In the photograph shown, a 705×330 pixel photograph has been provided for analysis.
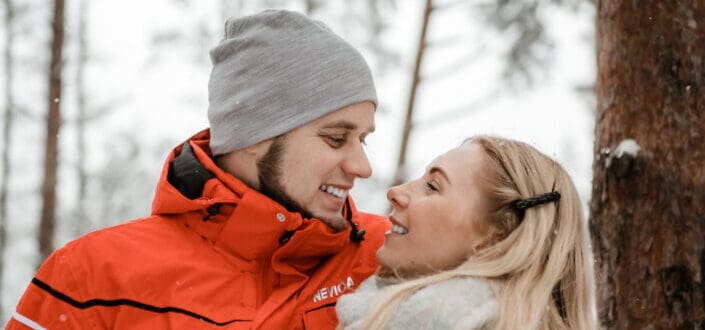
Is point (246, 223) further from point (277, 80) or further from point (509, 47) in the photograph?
point (509, 47)

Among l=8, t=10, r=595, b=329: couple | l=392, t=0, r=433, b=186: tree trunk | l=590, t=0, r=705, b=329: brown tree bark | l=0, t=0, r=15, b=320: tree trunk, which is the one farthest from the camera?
l=0, t=0, r=15, b=320: tree trunk

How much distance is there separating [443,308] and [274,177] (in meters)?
1.04

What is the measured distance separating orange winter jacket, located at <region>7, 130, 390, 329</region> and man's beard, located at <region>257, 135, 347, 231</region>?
0.12m

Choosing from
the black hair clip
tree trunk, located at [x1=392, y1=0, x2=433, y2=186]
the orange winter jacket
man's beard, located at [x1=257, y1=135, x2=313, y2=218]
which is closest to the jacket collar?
the orange winter jacket

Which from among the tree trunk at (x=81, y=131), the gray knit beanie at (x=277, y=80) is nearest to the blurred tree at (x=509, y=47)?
the gray knit beanie at (x=277, y=80)

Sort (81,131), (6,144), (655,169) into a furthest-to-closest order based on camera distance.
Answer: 1. (81,131)
2. (6,144)
3. (655,169)

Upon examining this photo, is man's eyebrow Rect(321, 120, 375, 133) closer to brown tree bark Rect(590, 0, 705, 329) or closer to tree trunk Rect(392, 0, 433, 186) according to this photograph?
brown tree bark Rect(590, 0, 705, 329)

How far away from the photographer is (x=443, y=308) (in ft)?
6.29

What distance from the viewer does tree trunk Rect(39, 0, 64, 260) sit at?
23.8 ft

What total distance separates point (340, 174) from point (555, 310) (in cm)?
101

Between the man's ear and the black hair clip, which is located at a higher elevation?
the man's ear

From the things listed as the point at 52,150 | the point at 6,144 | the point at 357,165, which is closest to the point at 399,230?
the point at 357,165

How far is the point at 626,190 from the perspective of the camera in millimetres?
2582

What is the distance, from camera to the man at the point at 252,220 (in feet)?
7.70
